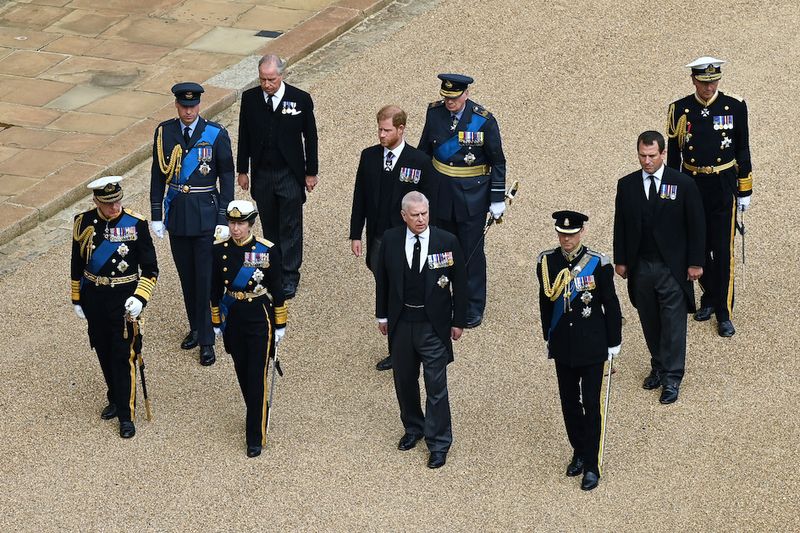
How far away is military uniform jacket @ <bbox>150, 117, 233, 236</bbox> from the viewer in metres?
10.5

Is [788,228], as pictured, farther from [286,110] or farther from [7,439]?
[7,439]

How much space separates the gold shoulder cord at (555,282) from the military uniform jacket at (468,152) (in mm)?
1908

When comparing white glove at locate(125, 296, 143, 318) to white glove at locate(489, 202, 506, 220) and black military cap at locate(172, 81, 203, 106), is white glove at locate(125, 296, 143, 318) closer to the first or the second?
black military cap at locate(172, 81, 203, 106)

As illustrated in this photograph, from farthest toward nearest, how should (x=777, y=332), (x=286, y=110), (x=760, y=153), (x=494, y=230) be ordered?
1. (x=760, y=153)
2. (x=494, y=230)
3. (x=286, y=110)
4. (x=777, y=332)

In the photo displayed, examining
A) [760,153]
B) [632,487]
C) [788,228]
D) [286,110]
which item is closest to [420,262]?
[632,487]

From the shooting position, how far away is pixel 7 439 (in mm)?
9641

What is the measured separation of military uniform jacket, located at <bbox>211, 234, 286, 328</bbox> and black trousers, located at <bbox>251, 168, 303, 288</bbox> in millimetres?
2036

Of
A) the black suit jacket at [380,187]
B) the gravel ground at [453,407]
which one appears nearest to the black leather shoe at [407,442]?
the gravel ground at [453,407]

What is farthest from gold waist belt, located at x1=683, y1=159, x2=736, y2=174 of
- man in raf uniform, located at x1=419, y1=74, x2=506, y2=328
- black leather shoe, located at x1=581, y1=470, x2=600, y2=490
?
black leather shoe, located at x1=581, y1=470, x2=600, y2=490

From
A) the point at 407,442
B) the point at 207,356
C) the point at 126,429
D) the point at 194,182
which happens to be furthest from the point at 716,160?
the point at 126,429

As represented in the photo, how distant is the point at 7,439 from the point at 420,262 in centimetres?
288

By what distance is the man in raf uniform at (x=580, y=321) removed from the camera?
879cm

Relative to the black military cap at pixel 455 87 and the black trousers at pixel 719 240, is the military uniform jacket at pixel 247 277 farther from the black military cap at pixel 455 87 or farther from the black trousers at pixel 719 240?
the black trousers at pixel 719 240

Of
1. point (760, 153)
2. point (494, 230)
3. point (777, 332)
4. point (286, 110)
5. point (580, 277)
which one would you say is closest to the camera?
point (580, 277)
